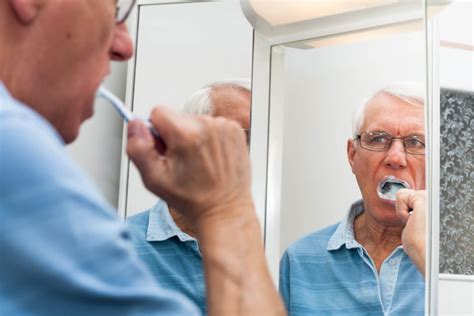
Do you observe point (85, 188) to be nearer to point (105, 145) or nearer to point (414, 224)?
point (414, 224)

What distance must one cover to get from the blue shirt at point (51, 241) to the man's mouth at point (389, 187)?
1.07 m

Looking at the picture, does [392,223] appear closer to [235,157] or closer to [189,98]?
[189,98]

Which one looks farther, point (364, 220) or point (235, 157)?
point (364, 220)

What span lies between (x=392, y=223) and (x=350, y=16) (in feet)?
1.41

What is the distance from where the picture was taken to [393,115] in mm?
1501

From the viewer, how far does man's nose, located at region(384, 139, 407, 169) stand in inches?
57.5

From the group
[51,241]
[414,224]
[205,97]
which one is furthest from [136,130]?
A: [205,97]

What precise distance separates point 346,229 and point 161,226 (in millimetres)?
390

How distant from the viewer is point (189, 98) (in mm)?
1688

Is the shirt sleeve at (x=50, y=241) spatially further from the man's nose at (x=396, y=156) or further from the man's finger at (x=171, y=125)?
the man's nose at (x=396, y=156)

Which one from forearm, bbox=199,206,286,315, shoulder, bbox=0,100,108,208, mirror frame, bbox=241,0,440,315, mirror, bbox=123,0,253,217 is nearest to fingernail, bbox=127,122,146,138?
forearm, bbox=199,206,286,315

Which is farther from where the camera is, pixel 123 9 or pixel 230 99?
pixel 230 99

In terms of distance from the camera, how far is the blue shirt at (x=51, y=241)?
443 mm

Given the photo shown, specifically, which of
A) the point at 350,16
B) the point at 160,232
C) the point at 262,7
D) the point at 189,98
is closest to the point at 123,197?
the point at 160,232
